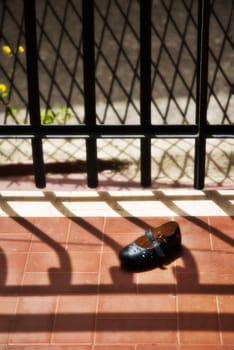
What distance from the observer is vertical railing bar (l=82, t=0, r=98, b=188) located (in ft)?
14.3

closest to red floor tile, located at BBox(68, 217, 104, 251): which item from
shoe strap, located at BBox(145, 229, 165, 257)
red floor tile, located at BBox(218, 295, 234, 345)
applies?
shoe strap, located at BBox(145, 229, 165, 257)

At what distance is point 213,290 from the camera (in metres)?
4.04

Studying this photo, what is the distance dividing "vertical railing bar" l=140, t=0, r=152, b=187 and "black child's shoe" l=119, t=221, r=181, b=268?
0.69 metres

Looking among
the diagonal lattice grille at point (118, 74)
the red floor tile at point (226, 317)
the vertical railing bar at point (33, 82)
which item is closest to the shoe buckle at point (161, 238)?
the red floor tile at point (226, 317)

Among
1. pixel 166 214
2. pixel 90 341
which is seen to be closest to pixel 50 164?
pixel 166 214

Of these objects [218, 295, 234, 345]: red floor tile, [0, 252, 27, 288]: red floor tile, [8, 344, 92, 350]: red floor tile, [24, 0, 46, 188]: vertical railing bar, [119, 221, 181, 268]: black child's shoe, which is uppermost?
[24, 0, 46, 188]: vertical railing bar

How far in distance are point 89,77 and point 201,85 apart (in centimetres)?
84

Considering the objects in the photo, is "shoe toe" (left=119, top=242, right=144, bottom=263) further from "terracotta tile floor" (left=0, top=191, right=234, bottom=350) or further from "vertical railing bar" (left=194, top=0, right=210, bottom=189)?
"vertical railing bar" (left=194, top=0, right=210, bottom=189)

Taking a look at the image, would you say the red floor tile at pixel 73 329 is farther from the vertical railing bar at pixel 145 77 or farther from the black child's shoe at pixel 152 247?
the vertical railing bar at pixel 145 77

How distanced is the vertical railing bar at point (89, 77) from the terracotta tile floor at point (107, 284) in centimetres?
35

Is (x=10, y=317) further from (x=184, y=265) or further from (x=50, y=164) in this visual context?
(x=50, y=164)

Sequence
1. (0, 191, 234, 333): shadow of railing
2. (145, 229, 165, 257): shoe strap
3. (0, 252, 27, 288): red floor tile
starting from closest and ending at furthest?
(0, 191, 234, 333): shadow of railing → (0, 252, 27, 288): red floor tile → (145, 229, 165, 257): shoe strap

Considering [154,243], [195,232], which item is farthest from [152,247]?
[195,232]

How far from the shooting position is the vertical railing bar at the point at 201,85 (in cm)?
432
